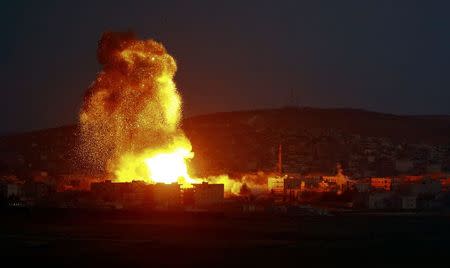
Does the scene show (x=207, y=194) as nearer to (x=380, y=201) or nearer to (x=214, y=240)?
(x=380, y=201)

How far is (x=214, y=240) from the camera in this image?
6269cm

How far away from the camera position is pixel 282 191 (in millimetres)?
121312

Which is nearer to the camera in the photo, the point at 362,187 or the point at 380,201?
the point at 380,201

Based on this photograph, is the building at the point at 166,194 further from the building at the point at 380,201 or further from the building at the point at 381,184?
the building at the point at 381,184

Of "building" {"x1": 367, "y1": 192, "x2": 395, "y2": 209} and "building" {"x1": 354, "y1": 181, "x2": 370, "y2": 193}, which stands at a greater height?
"building" {"x1": 354, "y1": 181, "x2": 370, "y2": 193}

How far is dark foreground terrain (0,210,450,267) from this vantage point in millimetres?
52219

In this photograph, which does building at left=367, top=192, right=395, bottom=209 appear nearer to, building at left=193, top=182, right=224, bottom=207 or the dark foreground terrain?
building at left=193, top=182, right=224, bottom=207

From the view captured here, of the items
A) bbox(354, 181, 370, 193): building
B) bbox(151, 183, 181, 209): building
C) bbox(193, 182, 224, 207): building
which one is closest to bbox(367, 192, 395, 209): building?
→ bbox(354, 181, 370, 193): building

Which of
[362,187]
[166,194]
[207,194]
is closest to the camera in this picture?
[166,194]

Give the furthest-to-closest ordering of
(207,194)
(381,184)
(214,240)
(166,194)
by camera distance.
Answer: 1. (381,184)
2. (207,194)
3. (166,194)
4. (214,240)

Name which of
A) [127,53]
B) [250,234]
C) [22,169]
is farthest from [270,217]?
[22,169]

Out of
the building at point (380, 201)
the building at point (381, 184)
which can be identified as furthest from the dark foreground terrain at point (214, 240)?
the building at point (381, 184)

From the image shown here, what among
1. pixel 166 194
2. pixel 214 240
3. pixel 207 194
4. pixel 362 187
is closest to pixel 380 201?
pixel 362 187

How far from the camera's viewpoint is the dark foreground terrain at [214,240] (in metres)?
52.2
